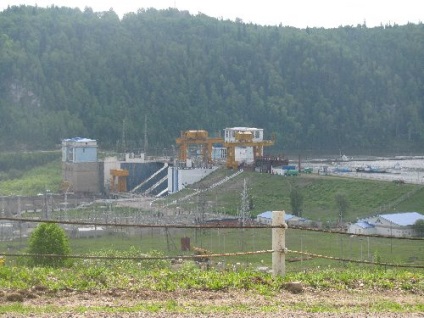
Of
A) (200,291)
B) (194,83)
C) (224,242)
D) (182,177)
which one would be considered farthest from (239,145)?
(200,291)

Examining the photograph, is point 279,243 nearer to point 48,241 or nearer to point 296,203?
point 48,241

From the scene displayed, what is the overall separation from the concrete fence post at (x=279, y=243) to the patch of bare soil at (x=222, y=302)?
1.43ft

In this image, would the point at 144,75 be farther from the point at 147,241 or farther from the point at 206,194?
the point at 147,241

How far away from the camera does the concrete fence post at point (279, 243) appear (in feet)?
25.2

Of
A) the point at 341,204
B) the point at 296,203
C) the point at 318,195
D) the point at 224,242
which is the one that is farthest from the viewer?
the point at 318,195

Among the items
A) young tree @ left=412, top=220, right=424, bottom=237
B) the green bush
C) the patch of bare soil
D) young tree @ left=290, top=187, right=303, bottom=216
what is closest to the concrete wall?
young tree @ left=290, top=187, right=303, bottom=216

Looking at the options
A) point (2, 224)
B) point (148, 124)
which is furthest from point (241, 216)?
point (148, 124)

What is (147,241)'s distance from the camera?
32.9 meters

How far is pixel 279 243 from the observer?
25.3 feet

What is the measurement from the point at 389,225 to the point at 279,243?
2665 cm

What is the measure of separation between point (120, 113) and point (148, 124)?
10.5ft

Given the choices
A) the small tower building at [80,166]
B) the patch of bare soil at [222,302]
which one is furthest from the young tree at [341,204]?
the patch of bare soil at [222,302]

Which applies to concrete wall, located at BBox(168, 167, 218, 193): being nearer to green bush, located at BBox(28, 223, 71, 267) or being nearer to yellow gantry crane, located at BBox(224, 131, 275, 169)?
yellow gantry crane, located at BBox(224, 131, 275, 169)

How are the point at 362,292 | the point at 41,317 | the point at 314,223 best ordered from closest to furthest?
1. the point at 41,317
2. the point at 362,292
3. the point at 314,223
